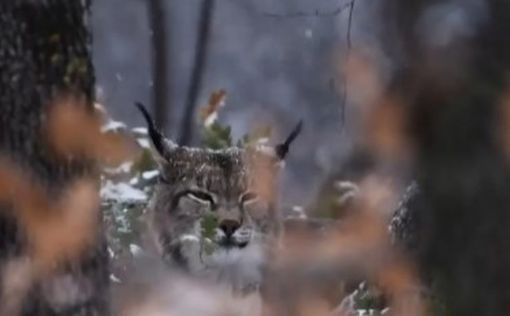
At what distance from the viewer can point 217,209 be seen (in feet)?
19.0

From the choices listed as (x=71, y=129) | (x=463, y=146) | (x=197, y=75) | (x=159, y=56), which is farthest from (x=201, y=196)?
(x=159, y=56)

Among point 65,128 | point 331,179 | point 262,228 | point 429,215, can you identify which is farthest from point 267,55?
→ point 429,215

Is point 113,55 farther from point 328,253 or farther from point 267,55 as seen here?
point 328,253

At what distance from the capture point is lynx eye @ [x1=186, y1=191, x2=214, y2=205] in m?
5.79

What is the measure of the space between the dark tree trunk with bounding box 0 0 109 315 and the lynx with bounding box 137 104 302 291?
1.85m

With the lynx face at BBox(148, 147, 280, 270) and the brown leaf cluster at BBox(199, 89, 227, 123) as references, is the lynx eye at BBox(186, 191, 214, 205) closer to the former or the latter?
the lynx face at BBox(148, 147, 280, 270)

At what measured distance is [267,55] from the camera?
19.7 metres

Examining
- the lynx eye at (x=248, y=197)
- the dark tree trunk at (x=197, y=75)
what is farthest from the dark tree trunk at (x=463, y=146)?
the dark tree trunk at (x=197, y=75)

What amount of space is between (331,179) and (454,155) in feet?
23.1

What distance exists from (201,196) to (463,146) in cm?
421

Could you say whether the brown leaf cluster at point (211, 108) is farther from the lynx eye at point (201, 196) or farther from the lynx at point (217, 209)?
the lynx eye at point (201, 196)

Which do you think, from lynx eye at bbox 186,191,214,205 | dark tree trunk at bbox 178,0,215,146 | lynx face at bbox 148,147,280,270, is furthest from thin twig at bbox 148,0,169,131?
lynx eye at bbox 186,191,214,205

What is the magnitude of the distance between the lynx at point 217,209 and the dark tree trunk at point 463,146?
3845 mm

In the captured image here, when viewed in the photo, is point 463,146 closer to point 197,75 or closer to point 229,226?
point 229,226
